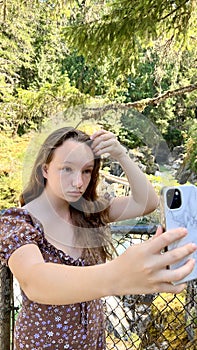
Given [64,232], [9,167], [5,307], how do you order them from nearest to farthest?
[64,232], [5,307], [9,167]

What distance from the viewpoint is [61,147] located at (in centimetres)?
75

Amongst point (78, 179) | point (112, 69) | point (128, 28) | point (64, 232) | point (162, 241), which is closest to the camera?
point (162, 241)

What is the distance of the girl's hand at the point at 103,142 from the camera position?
753mm

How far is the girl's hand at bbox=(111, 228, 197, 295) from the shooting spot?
1.33 feet

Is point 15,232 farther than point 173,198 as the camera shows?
Yes

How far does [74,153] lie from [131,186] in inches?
6.5

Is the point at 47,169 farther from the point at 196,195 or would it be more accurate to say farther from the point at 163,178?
the point at 196,195

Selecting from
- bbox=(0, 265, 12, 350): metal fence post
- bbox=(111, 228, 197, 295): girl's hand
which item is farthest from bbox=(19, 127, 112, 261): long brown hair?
bbox=(0, 265, 12, 350): metal fence post

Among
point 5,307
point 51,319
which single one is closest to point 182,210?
point 51,319

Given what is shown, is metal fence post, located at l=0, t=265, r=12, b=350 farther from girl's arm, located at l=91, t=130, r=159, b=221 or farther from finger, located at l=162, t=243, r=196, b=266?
finger, located at l=162, t=243, r=196, b=266

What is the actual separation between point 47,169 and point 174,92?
120 inches

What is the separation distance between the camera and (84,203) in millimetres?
874

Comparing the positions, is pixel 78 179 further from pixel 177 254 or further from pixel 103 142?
pixel 177 254

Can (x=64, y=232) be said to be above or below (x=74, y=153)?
below
